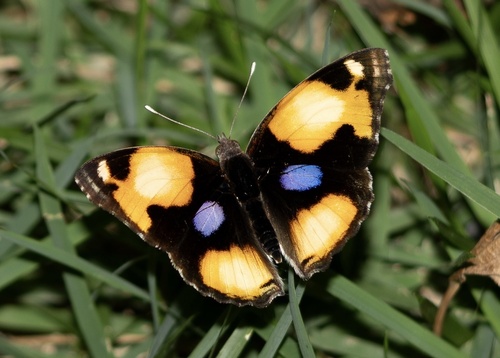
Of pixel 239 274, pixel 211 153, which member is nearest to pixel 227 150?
pixel 239 274

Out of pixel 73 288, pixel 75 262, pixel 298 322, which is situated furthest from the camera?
pixel 73 288

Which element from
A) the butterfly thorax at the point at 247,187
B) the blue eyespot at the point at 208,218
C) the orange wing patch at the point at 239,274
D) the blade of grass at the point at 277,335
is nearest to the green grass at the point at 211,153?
the blade of grass at the point at 277,335

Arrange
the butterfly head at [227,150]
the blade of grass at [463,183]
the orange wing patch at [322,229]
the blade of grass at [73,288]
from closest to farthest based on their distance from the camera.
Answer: the orange wing patch at [322,229], the blade of grass at [463,183], the butterfly head at [227,150], the blade of grass at [73,288]

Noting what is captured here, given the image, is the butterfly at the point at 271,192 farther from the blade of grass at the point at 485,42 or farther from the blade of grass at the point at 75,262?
the blade of grass at the point at 485,42

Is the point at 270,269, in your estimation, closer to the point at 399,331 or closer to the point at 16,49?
the point at 399,331

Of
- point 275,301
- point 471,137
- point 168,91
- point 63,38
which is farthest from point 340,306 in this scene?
point 63,38

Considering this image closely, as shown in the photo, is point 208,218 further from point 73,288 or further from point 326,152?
point 73,288
